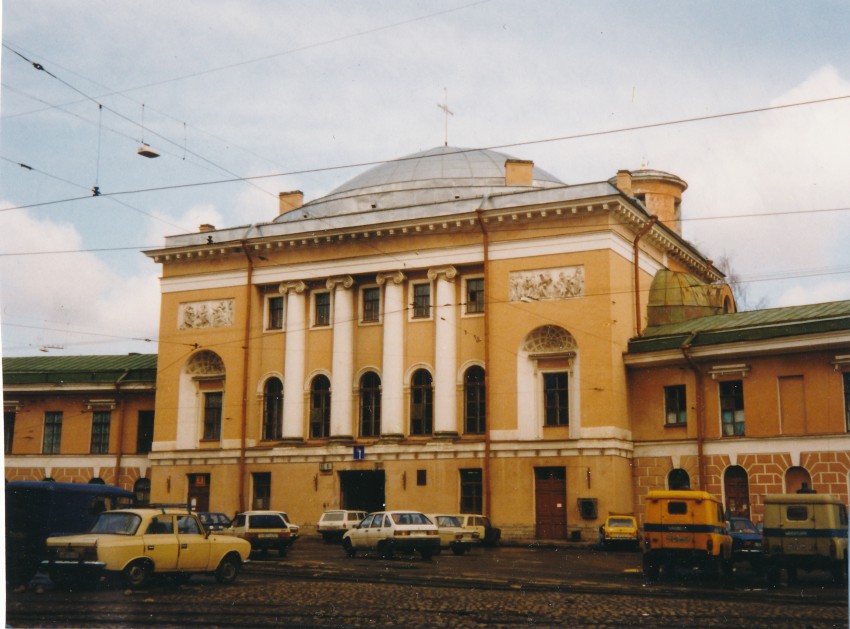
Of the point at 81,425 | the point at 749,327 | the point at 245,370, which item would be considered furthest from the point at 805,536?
the point at 81,425

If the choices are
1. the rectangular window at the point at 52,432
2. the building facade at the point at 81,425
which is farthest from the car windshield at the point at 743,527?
the rectangular window at the point at 52,432

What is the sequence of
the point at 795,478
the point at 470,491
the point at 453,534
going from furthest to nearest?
the point at 470,491, the point at 795,478, the point at 453,534

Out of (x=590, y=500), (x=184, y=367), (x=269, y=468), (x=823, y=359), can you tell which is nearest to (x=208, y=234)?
(x=184, y=367)

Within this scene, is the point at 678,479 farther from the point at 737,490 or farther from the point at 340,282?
the point at 340,282

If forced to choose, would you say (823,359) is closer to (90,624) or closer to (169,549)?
(169,549)

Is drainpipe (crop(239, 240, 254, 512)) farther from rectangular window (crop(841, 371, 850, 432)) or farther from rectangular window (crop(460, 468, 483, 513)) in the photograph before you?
rectangular window (crop(841, 371, 850, 432))

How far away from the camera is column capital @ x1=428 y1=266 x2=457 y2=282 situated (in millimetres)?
40969

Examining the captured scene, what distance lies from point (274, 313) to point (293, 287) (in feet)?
6.43

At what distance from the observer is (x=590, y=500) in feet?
121

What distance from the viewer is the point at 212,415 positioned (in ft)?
151

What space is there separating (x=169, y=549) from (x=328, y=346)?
2485 centimetres

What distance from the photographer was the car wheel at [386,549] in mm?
29094

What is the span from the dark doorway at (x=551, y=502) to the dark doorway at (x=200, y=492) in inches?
604

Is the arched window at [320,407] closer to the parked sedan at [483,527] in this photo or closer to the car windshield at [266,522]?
the parked sedan at [483,527]
